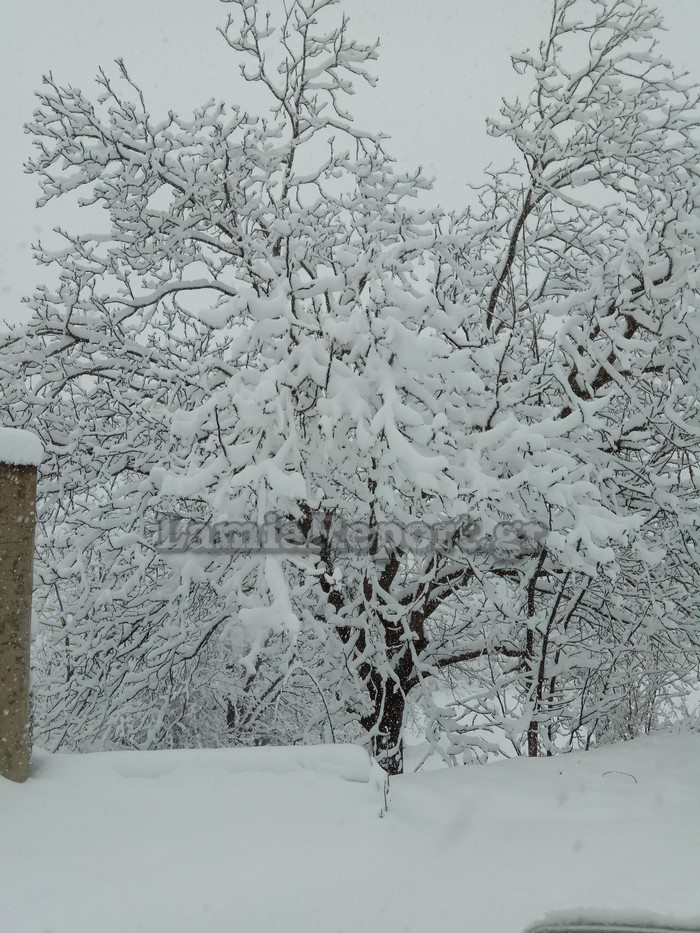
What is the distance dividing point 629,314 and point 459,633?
3156 mm

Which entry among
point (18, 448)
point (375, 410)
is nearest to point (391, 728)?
point (375, 410)

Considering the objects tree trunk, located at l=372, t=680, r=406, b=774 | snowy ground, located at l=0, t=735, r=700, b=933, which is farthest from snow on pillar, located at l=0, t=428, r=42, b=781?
tree trunk, located at l=372, t=680, r=406, b=774

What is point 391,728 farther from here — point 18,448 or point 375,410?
point 18,448

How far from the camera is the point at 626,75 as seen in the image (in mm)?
6184

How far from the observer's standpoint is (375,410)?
417 centimetres

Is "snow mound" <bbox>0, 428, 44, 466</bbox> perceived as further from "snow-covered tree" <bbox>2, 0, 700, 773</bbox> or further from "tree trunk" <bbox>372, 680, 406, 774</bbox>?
"tree trunk" <bbox>372, 680, 406, 774</bbox>

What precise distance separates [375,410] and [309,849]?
244 centimetres

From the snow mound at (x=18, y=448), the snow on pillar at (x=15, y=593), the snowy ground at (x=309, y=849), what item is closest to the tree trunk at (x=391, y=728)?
the snowy ground at (x=309, y=849)

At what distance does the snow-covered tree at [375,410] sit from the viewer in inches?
163

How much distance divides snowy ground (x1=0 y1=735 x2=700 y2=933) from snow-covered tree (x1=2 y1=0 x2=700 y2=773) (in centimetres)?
101

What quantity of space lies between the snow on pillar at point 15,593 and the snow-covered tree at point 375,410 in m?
1.16

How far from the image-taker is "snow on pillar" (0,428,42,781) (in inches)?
94.7

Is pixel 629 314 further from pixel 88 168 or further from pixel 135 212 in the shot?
pixel 88 168

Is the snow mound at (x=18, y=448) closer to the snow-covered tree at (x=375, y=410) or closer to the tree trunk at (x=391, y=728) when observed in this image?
the snow-covered tree at (x=375, y=410)
